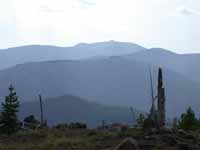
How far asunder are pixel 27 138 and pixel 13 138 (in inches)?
27.4

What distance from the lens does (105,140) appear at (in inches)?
698

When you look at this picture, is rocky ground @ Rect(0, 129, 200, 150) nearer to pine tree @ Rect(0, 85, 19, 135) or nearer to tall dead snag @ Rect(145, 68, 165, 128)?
tall dead snag @ Rect(145, 68, 165, 128)

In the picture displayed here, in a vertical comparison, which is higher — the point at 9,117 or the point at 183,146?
the point at 9,117

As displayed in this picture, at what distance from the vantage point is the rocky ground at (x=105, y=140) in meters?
15.7

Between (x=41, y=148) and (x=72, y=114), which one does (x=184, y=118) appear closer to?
(x=41, y=148)

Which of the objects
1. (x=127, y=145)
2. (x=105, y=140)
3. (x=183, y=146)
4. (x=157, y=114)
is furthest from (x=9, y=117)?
(x=183, y=146)

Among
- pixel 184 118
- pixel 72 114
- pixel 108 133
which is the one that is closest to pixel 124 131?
pixel 108 133

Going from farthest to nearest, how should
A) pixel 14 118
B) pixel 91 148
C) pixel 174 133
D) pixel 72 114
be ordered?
pixel 72 114
pixel 14 118
pixel 174 133
pixel 91 148

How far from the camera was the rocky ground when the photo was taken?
51.5 feet

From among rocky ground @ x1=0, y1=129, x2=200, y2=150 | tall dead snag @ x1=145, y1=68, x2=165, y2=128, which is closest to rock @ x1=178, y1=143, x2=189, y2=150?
rocky ground @ x1=0, y1=129, x2=200, y2=150

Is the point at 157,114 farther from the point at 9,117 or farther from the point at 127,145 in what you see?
the point at 9,117

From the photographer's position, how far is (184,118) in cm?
3003

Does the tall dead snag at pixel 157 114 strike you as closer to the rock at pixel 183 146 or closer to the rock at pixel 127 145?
the rock at pixel 183 146

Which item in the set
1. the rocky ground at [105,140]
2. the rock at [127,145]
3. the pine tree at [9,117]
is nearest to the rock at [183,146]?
the rocky ground at [105,140]
